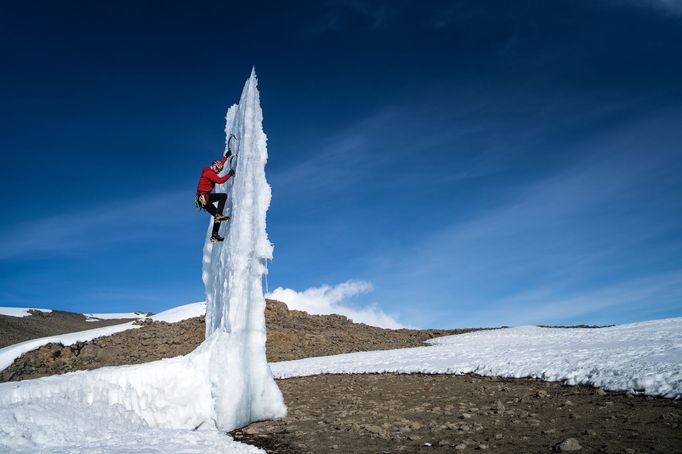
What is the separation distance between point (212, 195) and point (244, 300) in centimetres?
318

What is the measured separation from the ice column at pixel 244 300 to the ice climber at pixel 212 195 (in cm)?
30

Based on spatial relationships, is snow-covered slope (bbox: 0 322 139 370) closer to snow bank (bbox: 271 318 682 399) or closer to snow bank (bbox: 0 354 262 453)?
snow bank (bbox: 271 318 682 399)

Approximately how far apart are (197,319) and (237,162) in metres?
22.7

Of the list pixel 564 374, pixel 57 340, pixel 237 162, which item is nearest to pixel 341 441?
pixel 564 374

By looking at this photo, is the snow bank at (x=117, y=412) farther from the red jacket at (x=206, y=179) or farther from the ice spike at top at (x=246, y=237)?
the red jacket at (x=206, y=179)

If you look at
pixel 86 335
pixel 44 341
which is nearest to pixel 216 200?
pixel 44 341

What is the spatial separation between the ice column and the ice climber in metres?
0.30

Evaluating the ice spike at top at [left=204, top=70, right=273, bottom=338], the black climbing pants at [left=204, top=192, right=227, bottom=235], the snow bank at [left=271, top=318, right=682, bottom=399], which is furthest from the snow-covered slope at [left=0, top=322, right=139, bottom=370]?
the black climbing pants at [left=204, top=192, right=227, bottom=235]

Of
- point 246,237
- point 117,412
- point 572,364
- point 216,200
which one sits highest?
point 216,200

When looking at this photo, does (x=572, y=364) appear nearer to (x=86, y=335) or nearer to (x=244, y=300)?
(x=244, y=300)

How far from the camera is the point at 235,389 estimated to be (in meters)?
11.0

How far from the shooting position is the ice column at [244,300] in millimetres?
11102

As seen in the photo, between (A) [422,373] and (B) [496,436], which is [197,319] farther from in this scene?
(B) [496,436]

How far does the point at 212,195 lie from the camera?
42.2ft
